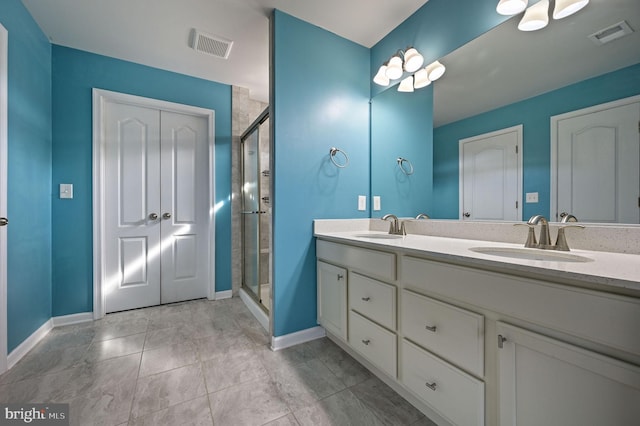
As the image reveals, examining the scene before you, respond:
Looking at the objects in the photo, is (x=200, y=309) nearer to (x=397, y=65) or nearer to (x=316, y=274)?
(x=316, y=274)

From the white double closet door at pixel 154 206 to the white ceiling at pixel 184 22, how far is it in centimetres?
54

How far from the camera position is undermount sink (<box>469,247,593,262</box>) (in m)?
0.94

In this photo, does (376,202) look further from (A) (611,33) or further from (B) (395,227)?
(A) (611,33)

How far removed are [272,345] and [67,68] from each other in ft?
9.48

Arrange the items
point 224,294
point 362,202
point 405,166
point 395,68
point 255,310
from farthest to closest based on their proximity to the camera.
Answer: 1. point 224,294
2. point 255,310
3. point 362,202
4. point 405,166
5. point 395,68

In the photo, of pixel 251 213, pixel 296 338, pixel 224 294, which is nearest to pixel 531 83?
pixel 296 338

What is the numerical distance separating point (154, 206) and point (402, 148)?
243 cm

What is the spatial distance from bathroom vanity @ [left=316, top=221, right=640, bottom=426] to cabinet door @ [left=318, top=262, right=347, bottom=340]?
0.19 meters

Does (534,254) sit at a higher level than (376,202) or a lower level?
lower

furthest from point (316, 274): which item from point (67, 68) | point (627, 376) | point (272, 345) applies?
point (67, 68)

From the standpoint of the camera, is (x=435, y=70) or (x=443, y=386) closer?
(x=443, y=386)

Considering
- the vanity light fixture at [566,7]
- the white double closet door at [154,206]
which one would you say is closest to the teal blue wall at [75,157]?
the white double closet door at [154,206]

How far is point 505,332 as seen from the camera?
2.62 ft

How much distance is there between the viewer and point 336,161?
196cm
